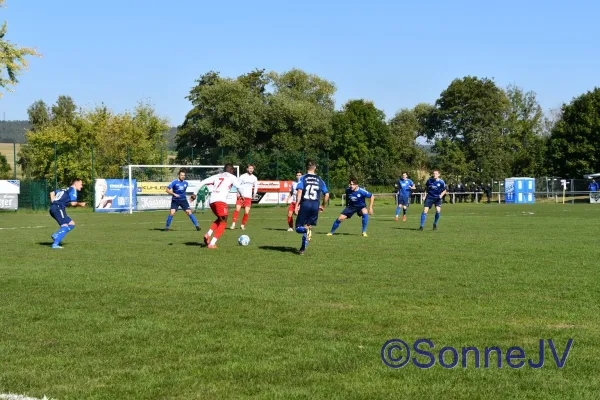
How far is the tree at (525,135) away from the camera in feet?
255

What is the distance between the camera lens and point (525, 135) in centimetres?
8675

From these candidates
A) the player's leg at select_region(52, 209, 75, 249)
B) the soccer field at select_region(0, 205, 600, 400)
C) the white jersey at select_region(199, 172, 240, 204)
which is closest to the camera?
the soccer field at select_region(0, 205, 600, 400)

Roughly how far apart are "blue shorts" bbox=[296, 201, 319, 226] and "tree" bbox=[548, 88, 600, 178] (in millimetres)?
63168

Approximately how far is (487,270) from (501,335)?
516cm

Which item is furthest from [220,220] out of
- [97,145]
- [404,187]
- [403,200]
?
[97,145]

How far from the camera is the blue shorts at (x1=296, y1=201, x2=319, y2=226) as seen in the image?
15328 millimetres

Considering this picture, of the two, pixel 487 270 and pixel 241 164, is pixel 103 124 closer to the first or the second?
pixel 241 164

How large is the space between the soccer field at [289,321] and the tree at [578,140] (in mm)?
61474

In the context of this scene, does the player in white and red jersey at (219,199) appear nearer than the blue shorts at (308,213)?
No

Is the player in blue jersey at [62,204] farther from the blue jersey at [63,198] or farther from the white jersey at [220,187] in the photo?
the white jersey at [220,187]

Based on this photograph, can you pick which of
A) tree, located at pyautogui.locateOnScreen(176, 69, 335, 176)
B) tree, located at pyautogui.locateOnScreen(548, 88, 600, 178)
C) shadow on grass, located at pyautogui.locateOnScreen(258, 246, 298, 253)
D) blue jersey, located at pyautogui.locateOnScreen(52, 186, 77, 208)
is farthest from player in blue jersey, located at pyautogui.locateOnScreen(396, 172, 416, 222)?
tree, located at pyautogui.locateOnScreen(548, 88, 600, 178)

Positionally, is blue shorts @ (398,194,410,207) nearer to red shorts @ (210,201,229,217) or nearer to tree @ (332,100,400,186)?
red shorts @ (210,201,229,217)

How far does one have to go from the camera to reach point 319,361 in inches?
244

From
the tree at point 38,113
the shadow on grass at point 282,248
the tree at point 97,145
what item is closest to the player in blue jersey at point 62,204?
the shadow on grass at point 282,248
